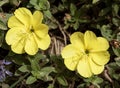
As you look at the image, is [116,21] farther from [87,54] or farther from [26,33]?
[26,33]

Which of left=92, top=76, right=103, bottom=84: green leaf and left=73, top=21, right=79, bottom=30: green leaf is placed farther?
left=73, top=21, right=79, bottom=30: green leaf

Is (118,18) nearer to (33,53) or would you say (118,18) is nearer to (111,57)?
(111,57)

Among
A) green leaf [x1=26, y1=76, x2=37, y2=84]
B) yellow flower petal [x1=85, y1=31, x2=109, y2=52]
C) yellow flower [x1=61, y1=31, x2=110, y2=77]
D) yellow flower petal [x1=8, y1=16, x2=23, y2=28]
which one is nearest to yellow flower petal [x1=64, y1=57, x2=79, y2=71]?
yellow flower [x1=61, y1=31, x2=110, y2=77]

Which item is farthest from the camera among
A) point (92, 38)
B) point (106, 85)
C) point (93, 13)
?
point (93, 13)

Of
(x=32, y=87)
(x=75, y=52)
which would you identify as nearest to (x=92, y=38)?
(x=75, y=52)

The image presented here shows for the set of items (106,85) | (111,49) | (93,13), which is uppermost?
(93,13)

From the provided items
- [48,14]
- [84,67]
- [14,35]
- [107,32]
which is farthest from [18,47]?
[107,32]

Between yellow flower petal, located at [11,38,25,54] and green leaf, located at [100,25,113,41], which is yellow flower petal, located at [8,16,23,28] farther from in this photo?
green leaf, located at [100,25,113,41]
